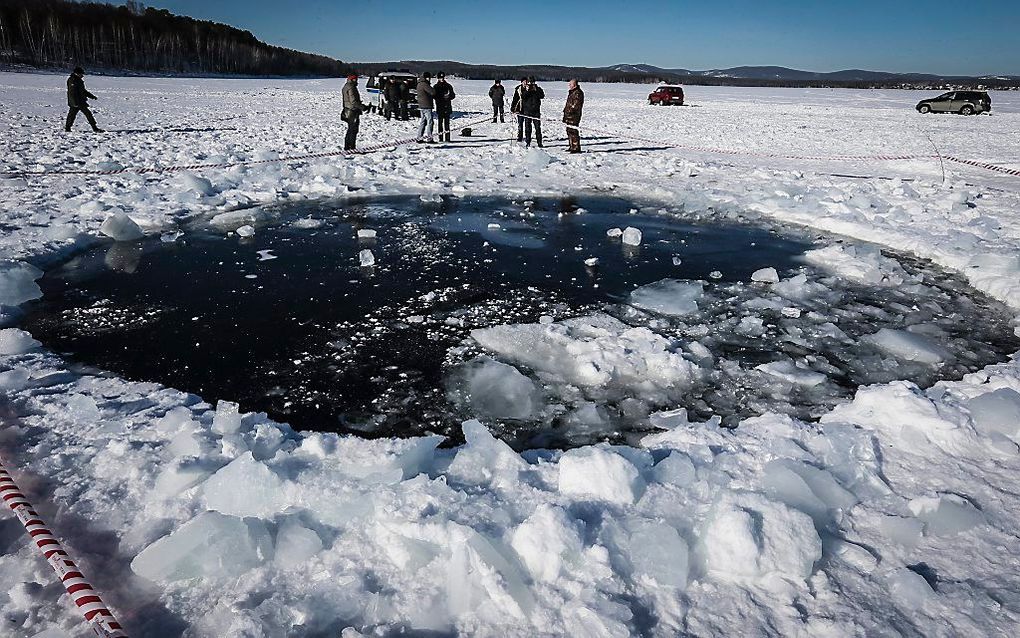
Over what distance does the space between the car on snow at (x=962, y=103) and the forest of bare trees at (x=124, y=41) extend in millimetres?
76696

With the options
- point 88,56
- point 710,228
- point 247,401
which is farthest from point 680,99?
point 88,56

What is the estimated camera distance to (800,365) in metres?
3.85

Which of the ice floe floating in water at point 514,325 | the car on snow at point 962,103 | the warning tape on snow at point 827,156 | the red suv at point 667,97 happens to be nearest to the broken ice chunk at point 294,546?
the ice floe floating in water at point 514,325

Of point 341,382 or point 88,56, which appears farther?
point 88,56

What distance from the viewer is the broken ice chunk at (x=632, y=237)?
666 cm

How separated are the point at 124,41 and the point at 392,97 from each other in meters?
84.3

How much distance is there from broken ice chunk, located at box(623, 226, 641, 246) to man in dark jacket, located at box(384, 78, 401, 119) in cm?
1451

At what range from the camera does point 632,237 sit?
6.67m

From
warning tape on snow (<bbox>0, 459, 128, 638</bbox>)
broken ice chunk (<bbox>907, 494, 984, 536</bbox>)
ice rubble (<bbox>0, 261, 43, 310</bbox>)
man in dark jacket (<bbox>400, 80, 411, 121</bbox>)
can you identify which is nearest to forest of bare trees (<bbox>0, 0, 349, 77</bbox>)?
man in dark jacket (<bbox>400, 80, 411, 121</bbox>)

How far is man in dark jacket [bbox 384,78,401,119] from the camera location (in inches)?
750

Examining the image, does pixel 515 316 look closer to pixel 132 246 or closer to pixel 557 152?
pixel 132 246

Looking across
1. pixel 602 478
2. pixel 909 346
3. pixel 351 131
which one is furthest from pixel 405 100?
pixel 602 478

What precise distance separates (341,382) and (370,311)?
1168mm

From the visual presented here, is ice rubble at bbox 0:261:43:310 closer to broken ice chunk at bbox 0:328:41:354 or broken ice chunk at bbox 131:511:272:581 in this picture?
broken ice chunk at bbox 0:328:41:354
